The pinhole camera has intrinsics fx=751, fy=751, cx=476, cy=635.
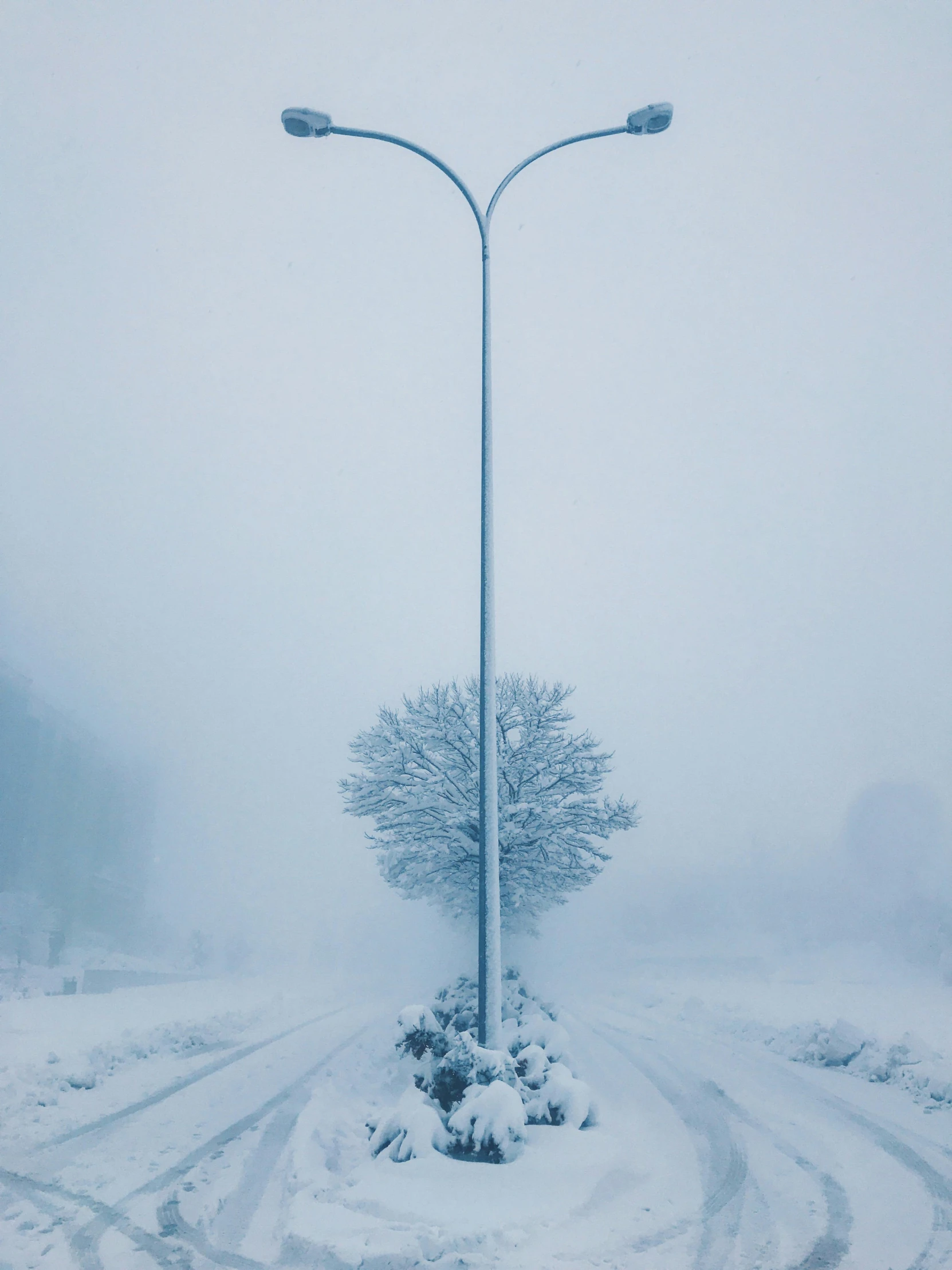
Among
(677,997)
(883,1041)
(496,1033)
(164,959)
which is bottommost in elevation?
(164,959)

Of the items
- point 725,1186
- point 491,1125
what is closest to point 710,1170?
point 725,1186

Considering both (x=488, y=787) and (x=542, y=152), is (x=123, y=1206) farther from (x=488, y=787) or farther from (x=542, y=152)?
(x=542, y=152)

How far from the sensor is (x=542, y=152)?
38.6 feet

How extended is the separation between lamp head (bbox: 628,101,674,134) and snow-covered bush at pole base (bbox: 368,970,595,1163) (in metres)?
12.6

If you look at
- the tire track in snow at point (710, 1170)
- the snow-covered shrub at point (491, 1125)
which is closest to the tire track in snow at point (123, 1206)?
the snow-covered shrub at point (491, 1125)

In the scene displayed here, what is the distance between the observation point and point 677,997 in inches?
1196

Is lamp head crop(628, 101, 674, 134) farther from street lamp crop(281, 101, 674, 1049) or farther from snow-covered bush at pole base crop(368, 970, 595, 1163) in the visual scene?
snow-covered bush at pole base crop(368, 970, 595, 1163)

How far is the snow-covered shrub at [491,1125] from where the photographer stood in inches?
290

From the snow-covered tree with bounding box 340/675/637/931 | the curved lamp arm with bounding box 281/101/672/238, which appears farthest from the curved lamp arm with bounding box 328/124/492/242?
the snow-covered tree with bounding box 340/675/637/931

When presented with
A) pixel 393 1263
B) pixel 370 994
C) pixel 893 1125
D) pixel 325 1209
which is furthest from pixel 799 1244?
pixel 370 994

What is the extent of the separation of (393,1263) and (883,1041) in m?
12.3

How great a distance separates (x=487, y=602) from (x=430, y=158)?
7.15 m

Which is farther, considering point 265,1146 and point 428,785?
point 428,785

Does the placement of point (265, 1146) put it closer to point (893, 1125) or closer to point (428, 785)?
point (893, 1125)
